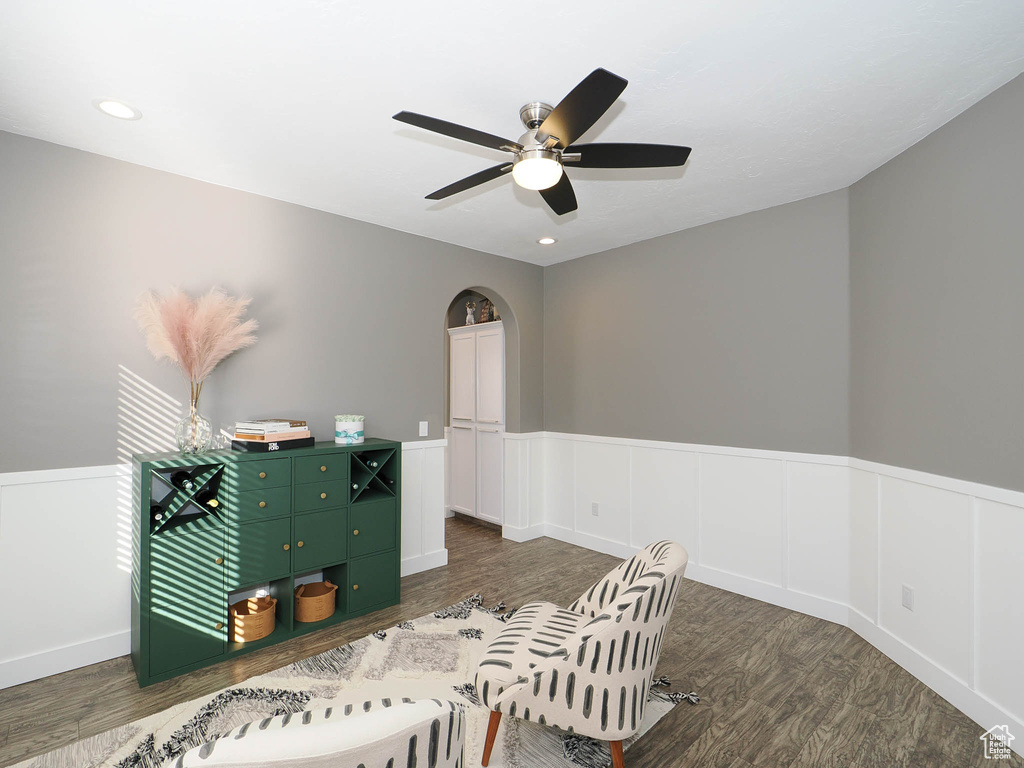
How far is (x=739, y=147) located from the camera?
105 inches

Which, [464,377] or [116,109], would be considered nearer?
[116,109]

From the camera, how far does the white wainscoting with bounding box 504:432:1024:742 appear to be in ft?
7.22

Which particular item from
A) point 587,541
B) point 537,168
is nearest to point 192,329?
point 537,168

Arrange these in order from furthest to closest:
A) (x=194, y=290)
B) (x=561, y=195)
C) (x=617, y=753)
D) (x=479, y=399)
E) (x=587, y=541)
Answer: (x=479, y=399) → (x=587, y=541) → (x=194, y=290) → (x=561, y=195) → (x=617, y=753)

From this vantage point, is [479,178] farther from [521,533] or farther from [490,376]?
[521,533]

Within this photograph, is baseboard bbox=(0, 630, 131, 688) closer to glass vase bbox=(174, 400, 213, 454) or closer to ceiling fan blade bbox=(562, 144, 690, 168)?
glass vase bbox=(174, 400, 213, 454)

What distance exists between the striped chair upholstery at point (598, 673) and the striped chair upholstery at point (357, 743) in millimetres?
807

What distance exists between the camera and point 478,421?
5.35 metres

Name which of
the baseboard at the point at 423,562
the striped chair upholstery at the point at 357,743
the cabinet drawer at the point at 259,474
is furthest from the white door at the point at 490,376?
the striped chair upholstery at the point at 357,743

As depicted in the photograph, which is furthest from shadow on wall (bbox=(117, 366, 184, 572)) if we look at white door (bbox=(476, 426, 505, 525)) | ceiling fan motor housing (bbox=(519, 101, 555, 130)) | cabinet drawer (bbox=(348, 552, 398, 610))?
white door (bbox=(476, 426, 505, 525))

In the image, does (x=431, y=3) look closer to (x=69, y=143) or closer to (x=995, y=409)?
(x=69, y=143)

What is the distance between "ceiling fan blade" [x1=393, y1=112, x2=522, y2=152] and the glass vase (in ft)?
6.53

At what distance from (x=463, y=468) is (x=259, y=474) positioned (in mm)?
2851

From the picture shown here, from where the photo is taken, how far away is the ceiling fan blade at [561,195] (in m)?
2.30
